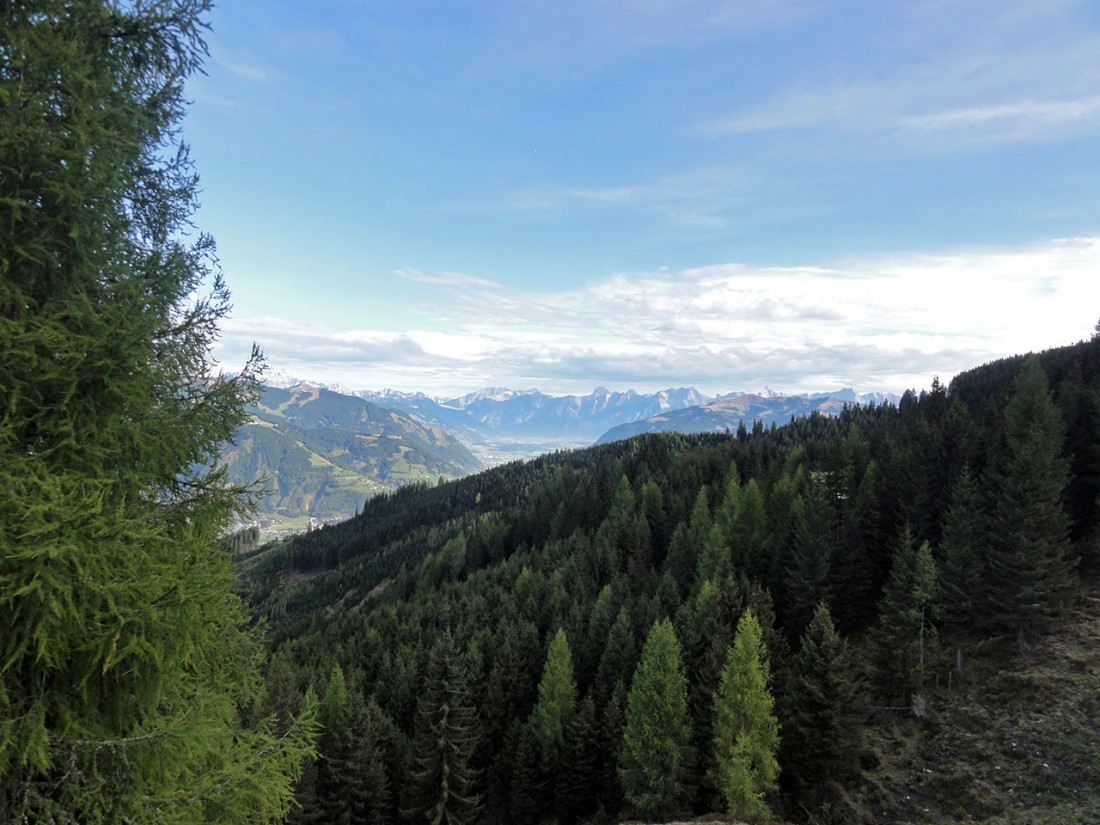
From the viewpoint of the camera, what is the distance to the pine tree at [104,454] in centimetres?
550

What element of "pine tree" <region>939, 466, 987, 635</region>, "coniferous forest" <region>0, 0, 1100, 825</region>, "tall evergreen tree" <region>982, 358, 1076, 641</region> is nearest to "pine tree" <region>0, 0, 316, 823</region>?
"coniferous forest" <region>0, 0, 1100, 825</region>

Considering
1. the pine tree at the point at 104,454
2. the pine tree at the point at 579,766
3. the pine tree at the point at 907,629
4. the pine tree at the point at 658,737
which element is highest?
the pine tree at the point at 104,454

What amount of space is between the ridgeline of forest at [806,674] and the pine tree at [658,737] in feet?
0.42

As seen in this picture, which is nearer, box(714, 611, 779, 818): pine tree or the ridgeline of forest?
box(714, 611, 779, 818): pine tree

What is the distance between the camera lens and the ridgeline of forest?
28.4 meters

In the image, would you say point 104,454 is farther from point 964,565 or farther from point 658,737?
point 964,565

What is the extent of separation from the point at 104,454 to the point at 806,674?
35.1 meters

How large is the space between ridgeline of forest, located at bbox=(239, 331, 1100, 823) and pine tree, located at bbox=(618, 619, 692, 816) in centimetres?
13

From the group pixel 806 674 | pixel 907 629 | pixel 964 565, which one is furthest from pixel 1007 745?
pixel 964 565

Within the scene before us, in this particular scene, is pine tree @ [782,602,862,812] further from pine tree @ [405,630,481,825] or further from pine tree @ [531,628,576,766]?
pine tree @ [405,630,481,825]

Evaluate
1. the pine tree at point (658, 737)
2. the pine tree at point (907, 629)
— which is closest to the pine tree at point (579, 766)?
the pine tree at point (658, 737)

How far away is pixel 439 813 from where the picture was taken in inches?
1331

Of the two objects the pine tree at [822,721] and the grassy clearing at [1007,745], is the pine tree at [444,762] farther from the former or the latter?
the grassy clearing at [1007,745]

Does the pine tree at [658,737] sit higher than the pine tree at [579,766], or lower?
higher
